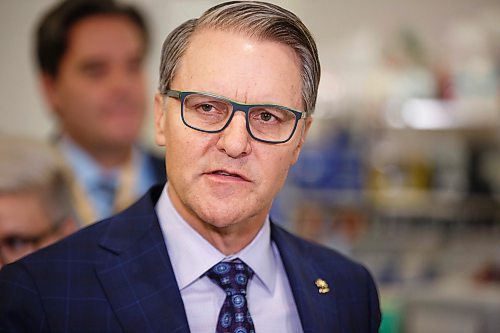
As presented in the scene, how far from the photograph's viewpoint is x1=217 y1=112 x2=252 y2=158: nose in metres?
1.29

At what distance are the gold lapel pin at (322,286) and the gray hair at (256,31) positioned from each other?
1.12ft

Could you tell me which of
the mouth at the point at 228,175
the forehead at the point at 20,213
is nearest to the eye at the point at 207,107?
the mouth at the point at 228,175

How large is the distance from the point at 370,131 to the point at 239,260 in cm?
291

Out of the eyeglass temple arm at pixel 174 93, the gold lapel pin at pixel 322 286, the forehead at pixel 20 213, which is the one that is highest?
the eyeglass temple arm at pixel 174 93

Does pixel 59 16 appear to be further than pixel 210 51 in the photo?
Yes

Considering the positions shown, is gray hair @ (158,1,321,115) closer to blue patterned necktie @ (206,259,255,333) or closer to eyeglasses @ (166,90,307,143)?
eyeglasses @ (166,90,307,143)

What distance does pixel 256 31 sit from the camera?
1.30 meters

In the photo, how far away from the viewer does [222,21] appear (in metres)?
1.33

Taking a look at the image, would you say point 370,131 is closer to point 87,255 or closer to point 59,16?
point 59,16

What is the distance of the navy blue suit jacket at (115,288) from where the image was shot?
1309mm

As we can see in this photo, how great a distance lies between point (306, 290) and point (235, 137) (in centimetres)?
36

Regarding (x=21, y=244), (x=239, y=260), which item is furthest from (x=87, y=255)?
(x=21, y=244)

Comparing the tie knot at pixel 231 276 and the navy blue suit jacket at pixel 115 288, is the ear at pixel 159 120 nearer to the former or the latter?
the navy blue suit jacket at pixel 115 288

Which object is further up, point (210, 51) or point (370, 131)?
point (210, 51)
